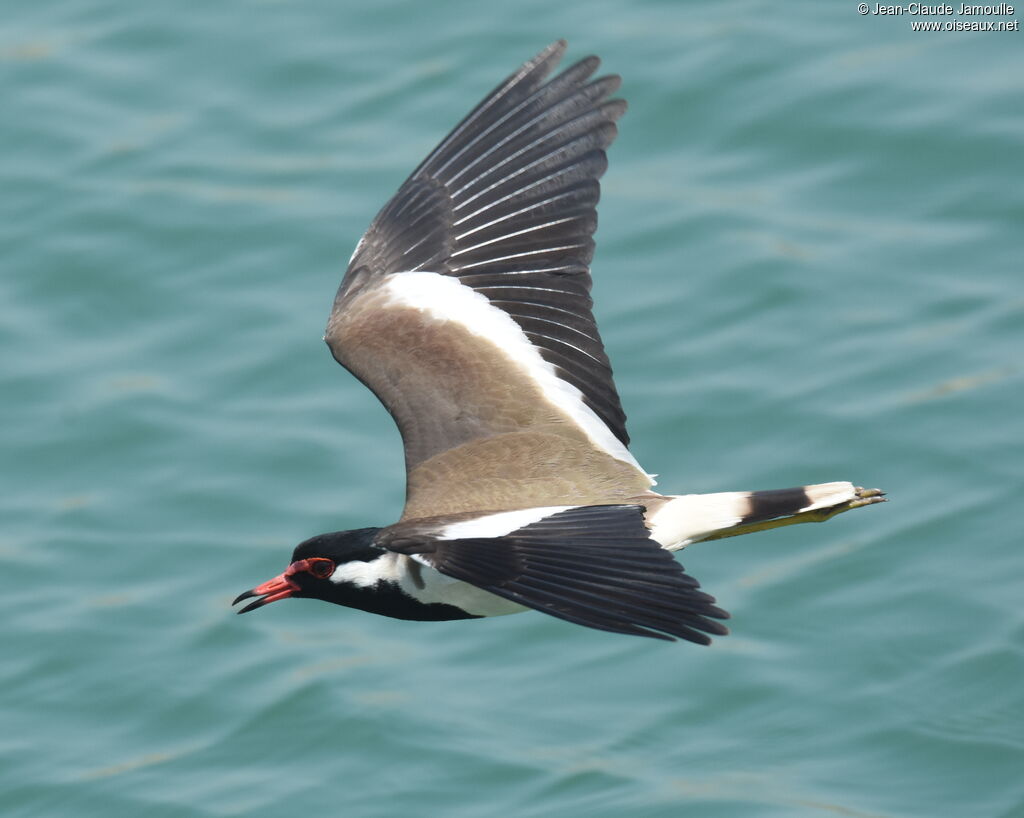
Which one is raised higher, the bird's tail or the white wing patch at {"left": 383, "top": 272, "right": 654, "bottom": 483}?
the white wing patch at {"left": 383, "top": 272, "right": 654, "bottom": 483}

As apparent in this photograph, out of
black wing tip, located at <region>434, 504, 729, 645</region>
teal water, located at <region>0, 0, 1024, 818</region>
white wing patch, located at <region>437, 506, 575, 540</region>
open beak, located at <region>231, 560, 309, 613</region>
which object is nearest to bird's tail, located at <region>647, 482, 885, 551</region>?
white wing patch, located at <region>437, 506, 575, 540</region>

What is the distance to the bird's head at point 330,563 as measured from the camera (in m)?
7.67

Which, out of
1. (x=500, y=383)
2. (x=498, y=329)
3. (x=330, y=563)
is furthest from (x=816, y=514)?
(x=330, y=563)

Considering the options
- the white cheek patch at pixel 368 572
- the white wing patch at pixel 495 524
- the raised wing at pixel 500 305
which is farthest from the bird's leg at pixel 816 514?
the white cheek patch at pixel 368 572

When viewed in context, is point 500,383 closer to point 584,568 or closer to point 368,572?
point 368,572

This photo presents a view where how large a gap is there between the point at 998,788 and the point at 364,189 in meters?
5.01

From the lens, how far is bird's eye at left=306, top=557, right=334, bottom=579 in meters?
7.73

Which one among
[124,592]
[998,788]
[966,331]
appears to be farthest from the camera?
[966,331]

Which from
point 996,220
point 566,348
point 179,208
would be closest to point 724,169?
point 996,220

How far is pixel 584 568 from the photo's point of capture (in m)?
6.60

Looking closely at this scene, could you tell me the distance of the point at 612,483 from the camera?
791 centimetres

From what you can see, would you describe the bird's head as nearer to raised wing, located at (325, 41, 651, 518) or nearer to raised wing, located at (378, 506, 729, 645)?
raised wing, located at (325, 41, 651, 518)

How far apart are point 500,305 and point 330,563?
4.75 ft

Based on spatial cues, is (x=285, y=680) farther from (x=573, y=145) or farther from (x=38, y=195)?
(x=38, y=195)
